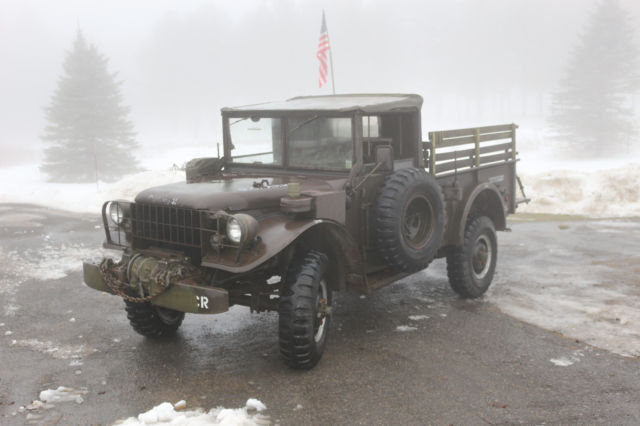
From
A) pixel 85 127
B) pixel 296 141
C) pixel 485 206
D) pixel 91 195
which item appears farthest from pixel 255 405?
pixel 85 127

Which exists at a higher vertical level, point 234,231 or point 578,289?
point 234,231

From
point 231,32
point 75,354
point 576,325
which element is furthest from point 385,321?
Result: point 231,32

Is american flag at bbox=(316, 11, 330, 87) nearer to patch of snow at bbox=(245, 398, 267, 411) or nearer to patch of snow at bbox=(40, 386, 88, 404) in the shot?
patch of snow at bbox=(40, 386, 88, 404)

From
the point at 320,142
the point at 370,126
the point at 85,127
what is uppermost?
the point at 85,127

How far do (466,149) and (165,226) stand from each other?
12.9ft

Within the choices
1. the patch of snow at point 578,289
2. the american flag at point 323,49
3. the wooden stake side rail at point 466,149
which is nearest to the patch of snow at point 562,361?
the patch of snow at point 578,289

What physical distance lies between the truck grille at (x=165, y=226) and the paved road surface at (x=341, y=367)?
1.16m

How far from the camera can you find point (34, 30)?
4599 inches

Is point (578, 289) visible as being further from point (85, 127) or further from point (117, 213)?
point (85, 127)

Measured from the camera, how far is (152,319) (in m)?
6.18

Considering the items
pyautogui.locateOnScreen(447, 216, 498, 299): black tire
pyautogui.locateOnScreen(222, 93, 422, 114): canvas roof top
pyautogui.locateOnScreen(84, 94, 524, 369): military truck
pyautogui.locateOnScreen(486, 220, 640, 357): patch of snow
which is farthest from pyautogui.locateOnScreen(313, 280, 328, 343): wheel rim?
pyautogui.locateOnScreen(486, 220, 640, 357): patch of snow

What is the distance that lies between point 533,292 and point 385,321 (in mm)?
2313

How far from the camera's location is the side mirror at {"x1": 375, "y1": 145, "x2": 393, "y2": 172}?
19.9ft

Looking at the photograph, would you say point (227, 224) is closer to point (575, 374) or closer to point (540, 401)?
point (540, 401)
